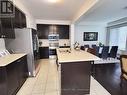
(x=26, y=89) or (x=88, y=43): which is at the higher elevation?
(x=88, y=43)

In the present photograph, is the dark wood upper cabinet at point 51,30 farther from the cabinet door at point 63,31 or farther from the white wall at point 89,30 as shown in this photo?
the white wall at point 89,30

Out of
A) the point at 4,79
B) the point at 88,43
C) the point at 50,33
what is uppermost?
the point at 50,33

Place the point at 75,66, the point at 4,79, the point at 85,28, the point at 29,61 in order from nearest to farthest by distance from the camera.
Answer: the point at 4,79, the point at 75,66, the point at 29,61, the point at 85,28

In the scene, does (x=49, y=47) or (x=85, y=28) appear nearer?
(x=49, y=47)

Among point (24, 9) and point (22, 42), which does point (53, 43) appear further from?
point (22, 42)

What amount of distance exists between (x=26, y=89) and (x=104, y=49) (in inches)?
163

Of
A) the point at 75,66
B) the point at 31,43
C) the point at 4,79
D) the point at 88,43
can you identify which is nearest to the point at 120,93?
the point at 75,66

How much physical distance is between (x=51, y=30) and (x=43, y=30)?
1.68 feet

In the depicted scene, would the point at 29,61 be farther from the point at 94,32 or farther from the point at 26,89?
the point at 94,32

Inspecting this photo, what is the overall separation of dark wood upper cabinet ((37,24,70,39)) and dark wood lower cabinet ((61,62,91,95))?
15.2ft

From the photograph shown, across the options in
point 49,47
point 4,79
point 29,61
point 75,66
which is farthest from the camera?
point 49,47

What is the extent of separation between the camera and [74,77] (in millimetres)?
2234

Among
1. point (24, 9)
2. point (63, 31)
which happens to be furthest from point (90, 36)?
point (24, 9)

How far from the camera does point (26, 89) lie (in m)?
2.67
